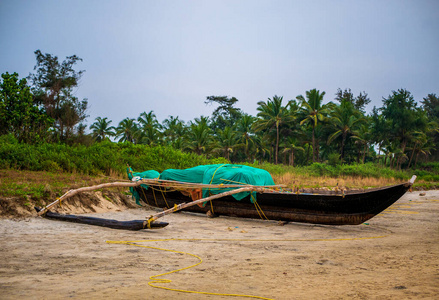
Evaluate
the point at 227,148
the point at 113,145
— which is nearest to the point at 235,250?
the point at 113,145

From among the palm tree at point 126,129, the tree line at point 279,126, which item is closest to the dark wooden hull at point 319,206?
the tree line at point 279,126

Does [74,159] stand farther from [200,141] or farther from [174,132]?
[174,132]

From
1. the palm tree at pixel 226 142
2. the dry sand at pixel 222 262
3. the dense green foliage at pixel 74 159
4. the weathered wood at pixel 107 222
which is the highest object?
the palm tree at pixel 226 142

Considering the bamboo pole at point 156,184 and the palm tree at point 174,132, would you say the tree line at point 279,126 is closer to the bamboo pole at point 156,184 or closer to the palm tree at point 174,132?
the palm tree at point 174,132

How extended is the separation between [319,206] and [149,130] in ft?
136

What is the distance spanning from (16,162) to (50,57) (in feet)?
73.0

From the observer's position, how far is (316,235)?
7.98m

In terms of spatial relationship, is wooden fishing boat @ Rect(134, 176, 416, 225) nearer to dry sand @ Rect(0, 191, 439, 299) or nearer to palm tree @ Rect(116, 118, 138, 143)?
dry sand @ Rect(0, 191, 439, 299)

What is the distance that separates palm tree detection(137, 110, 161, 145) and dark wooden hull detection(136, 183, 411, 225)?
1509 inches

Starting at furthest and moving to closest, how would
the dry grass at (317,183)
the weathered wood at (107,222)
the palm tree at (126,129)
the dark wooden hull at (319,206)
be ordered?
the palm tree at (126,129), the dry grass at (317,183), the dark wooden hull at (319,206), the weathered wood at (107,222)

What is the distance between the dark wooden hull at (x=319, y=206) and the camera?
8422mm

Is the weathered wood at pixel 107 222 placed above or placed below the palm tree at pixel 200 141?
below

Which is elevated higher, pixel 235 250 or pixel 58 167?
pixel 58 167

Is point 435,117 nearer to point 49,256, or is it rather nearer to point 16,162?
point 16,162
